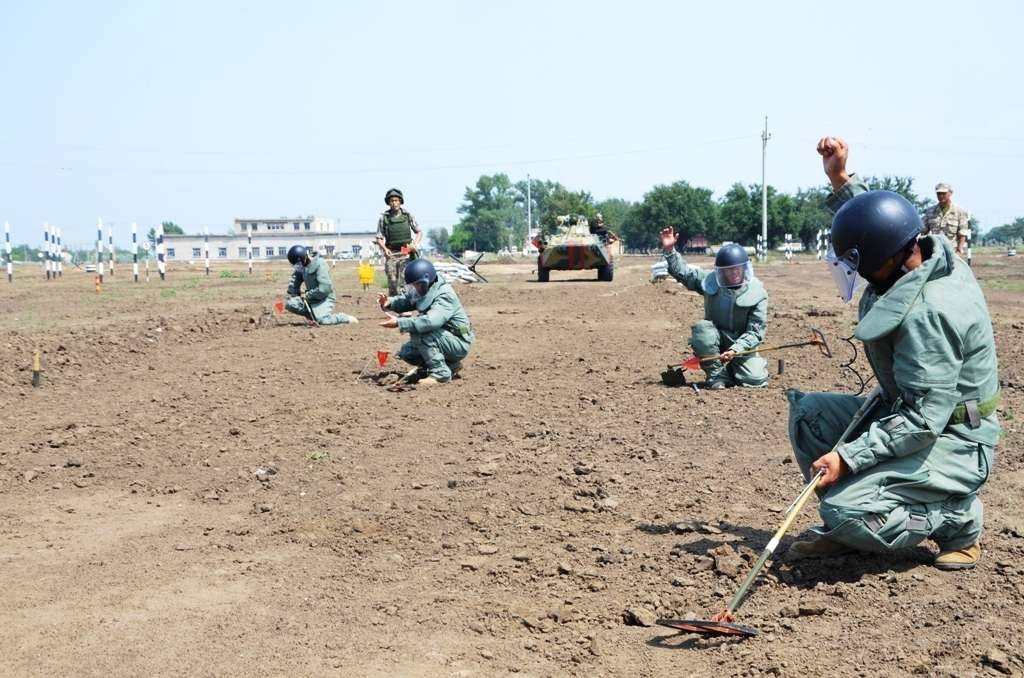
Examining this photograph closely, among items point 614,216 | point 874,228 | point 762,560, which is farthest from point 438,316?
point 614,216

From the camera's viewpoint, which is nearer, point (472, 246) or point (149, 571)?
point (149, 571)

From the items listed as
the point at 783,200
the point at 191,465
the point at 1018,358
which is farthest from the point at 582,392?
the point at 783,200

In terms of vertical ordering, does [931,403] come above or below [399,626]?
above

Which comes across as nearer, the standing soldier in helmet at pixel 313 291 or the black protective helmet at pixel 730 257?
the black protective helmet at pixel 730 257

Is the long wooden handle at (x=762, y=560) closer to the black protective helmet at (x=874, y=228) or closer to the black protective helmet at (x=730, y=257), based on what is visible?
the black protective helmet at (x=874, y=228)

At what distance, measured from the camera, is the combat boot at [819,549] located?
4.83m

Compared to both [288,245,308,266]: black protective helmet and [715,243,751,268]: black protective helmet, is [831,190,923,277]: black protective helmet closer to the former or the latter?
[715,243,751,268]: black protective helmet

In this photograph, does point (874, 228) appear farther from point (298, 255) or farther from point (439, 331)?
point (298, 255)

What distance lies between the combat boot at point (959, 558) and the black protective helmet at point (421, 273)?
7.16 meters

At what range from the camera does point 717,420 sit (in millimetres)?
8328

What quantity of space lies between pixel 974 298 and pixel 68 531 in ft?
15.7

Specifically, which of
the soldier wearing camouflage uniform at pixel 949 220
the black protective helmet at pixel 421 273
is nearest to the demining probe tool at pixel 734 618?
the black protective helmet at pixel 421 273

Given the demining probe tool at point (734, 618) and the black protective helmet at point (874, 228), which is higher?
the black protective helmet at point (874, 228)

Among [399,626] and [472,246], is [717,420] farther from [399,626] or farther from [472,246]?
[472,246]
